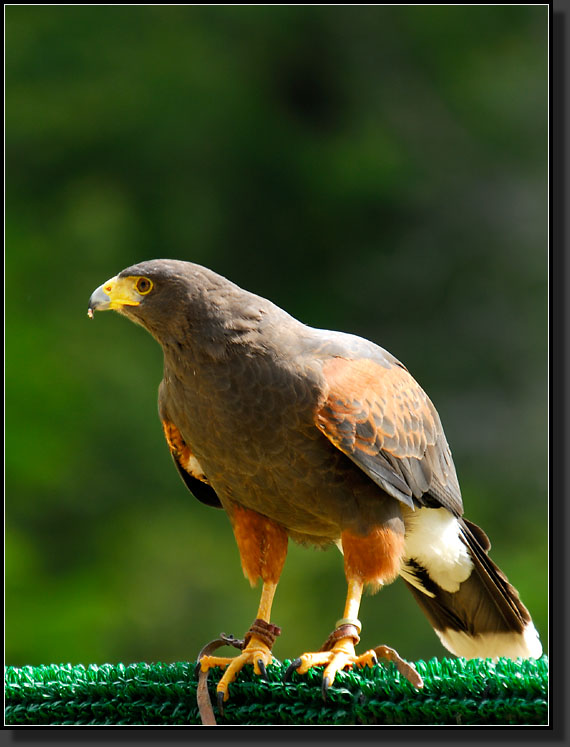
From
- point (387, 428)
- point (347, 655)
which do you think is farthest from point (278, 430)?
point (347, 655)

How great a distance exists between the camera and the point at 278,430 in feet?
6.98

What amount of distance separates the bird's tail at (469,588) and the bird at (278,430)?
A: 0.23m

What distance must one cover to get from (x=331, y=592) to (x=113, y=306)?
285 centimetres

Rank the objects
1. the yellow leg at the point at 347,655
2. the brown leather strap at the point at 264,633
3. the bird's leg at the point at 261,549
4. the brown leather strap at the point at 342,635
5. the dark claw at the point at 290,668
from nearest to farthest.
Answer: the yellow leg at the point at 347,655, the dark claw at the point at 290,668, the brown leather strap at the point at 342,635, the brown leather strap at the point at 264,633, the bird's leg at the point at 261,549

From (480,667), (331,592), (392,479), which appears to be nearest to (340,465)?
(392,479)

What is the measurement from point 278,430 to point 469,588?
963mm

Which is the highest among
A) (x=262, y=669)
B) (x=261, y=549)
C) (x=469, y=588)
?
(x=261, y=549)

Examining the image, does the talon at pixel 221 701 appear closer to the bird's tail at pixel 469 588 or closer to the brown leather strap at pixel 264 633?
the brown leather strap at pixel 264 633

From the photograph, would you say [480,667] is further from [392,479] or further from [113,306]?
[113,306]

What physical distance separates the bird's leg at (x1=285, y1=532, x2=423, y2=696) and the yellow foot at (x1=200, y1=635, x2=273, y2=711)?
0.38 feet

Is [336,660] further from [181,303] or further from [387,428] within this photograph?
[181,303]

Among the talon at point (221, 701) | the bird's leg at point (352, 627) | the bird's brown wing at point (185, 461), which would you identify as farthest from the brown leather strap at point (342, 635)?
the bird's brown wing at point (185, 461)

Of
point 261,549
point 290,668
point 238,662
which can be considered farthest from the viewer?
point 261,549

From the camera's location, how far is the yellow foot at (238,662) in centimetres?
200
